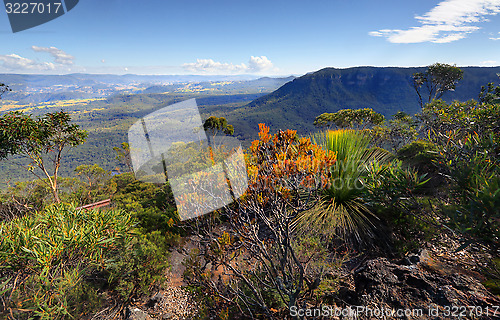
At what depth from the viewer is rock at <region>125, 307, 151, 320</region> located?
13.7 feet

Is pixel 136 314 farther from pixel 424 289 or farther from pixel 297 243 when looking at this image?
pixel 424 289

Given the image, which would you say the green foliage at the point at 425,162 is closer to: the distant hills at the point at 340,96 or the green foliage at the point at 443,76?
the green foliage at the point at 443,76

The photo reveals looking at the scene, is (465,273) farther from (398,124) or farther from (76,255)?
(398,124)

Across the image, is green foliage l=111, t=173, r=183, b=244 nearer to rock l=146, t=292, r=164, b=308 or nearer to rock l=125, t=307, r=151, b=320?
rock l=146, t=292, r=164, b=308

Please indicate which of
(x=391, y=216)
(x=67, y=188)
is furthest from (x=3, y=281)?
(x=67, y=188)

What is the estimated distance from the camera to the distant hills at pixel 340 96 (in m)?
140

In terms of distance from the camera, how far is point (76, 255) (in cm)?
290

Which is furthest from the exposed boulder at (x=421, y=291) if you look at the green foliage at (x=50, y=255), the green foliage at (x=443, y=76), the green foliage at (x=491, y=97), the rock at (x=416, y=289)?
the green foliage at (x=443, y=76)

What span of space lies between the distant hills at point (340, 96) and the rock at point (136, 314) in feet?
409

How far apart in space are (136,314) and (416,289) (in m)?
4.95

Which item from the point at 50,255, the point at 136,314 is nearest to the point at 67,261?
the point at 50,255

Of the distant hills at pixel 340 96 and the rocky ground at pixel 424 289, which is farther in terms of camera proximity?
the distant hills at pixel 340 96

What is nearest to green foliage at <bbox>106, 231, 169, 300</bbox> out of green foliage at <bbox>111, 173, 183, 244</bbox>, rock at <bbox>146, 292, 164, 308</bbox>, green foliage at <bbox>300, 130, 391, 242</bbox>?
rock at <bbox>146, 292, 164, 308</bbox>

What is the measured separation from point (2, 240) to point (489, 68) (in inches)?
7513
